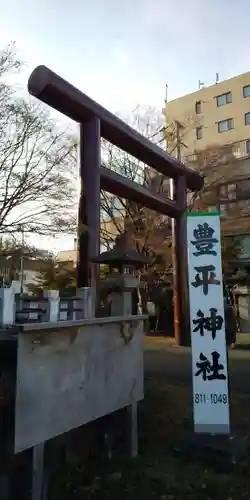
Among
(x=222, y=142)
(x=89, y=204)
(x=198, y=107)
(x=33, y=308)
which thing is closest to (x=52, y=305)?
(x=33, y=308)

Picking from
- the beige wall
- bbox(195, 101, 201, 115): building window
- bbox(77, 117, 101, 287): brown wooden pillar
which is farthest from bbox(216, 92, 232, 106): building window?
bbox(77, 117, 101, 287): brown wooden pillar

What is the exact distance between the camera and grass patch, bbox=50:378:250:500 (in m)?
4.89

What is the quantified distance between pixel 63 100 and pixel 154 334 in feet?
43.5

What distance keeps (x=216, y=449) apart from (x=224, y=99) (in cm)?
2965

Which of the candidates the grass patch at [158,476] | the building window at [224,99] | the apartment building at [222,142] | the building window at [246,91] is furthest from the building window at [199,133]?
the grass patch at [158,476]

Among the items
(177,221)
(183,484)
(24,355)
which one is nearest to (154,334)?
(177,221)

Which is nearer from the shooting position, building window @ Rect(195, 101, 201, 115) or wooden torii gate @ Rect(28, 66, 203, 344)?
wooden torii gate @ Rect(28, 66, 203, 344)

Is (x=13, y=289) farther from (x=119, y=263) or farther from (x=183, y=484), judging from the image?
(x=183, y=484)

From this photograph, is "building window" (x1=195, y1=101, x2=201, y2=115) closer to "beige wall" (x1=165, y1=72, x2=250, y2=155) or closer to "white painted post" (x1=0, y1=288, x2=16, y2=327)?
"beige wall" (x1=165, y1=72, x2=250, y2=155)

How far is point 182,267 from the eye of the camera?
43.6 feet

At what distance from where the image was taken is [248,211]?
23156 mm

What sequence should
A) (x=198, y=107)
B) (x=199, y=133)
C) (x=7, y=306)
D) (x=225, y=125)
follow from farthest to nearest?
(x=198, y=107) < (x=199, y=133) < (x=225, y=125) < (x=7, y=306)

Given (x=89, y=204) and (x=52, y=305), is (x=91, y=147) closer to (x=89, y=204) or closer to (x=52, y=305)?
(x=89, y=204)

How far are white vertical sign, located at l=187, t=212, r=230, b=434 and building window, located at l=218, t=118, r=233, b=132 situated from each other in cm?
2682
